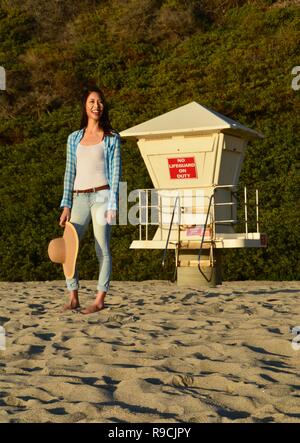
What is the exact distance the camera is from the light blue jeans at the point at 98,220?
6875 millimetres

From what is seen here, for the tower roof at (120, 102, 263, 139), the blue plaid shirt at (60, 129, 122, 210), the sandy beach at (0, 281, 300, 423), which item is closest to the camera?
the sandy beach at (0, 281, 300, 423)

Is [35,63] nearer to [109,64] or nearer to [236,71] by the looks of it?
[109,64]

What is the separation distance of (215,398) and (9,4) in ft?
101

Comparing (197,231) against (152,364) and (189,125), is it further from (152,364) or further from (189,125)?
(152,364)

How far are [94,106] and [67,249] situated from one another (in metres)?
1.36

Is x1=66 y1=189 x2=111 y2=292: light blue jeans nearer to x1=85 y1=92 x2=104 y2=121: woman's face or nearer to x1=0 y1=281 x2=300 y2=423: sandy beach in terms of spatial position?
x1=0 y1=281 x2=300 y2=423: sandy beach

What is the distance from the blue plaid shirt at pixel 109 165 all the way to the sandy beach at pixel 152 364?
42.4 inches

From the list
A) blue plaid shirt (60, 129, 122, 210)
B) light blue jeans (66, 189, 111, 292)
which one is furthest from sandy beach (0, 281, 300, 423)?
blue plaid shirt (60, 129, 122, 210)

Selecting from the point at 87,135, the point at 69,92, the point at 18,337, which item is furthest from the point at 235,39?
the point at 18,337

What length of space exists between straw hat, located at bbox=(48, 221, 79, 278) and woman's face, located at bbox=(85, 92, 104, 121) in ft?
3.40

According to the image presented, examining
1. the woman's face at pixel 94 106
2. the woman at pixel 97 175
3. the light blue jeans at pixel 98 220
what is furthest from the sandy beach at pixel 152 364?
the woman's face at pixel 94 106

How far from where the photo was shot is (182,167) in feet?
36.6

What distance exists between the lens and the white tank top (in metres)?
6.91
